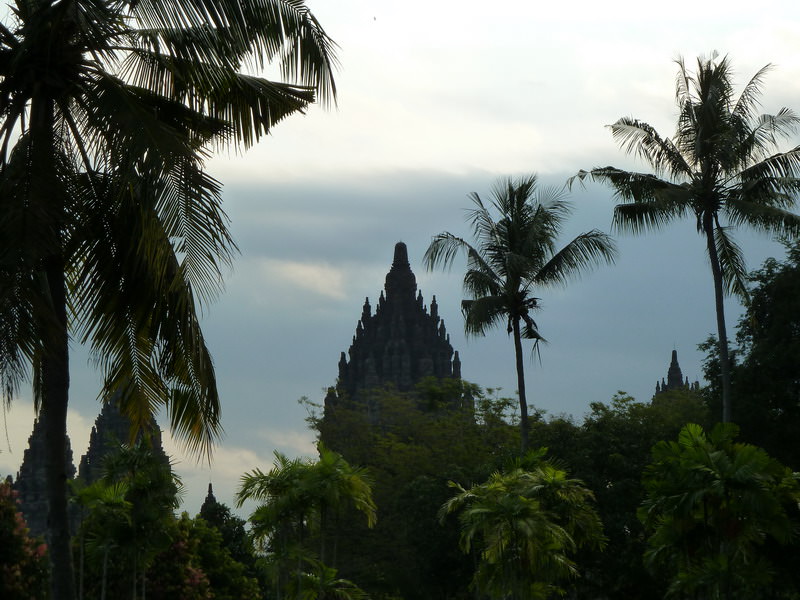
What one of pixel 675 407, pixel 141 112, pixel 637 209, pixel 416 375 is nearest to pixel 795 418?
pixel 637 209

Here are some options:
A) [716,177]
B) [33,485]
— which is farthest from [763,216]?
[33,485]

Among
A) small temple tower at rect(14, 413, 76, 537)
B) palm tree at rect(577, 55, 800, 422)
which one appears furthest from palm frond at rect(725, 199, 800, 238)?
small temple tower at rect(14, 413, 76, 537)

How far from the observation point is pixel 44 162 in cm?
1030

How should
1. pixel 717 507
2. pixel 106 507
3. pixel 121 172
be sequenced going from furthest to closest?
pixel 106 507
pixel 717 507
pixel 121 172

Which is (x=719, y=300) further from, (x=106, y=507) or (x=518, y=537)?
(x=106, y=507)

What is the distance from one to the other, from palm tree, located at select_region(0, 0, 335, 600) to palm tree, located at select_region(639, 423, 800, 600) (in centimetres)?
835

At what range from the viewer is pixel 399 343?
108000mm

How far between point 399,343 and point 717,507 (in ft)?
299

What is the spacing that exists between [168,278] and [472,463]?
38284 mm

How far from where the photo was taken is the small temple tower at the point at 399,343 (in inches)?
4225

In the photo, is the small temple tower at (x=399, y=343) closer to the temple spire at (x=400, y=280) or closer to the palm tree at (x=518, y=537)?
the temple spire at (x=400, y=280)

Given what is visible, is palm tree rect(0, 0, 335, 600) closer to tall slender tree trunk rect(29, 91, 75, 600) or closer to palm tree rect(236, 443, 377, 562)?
tall slender tree trunk rect(29, 91, 75, 600)

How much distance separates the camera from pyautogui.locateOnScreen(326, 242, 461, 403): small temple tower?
107312mm

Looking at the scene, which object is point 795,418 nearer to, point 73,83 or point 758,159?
point 758,159
